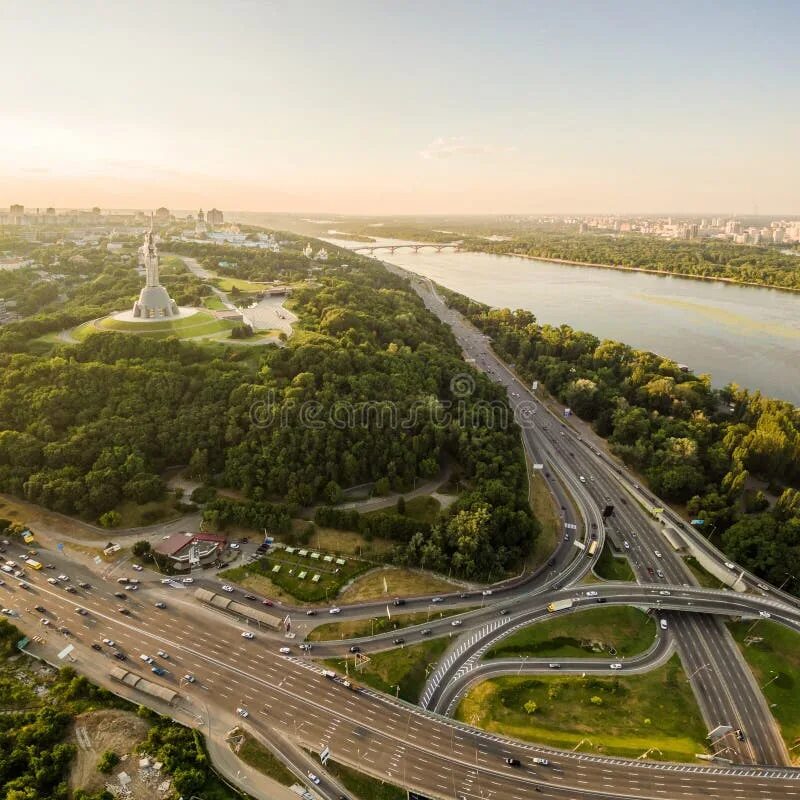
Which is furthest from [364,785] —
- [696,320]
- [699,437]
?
[696,320]

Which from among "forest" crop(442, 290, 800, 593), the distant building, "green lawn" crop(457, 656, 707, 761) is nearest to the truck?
"green lawn" crop(457, 656, 707, 761)

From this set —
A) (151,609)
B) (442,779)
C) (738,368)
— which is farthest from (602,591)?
(738,368)

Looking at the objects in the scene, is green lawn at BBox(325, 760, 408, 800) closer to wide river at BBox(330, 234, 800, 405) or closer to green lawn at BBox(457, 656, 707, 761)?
green lawn at BBox(457, 656, 707, 761)

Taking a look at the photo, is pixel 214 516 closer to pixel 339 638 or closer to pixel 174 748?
pixel 339 638

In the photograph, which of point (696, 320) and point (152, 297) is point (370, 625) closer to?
point (152, 297)

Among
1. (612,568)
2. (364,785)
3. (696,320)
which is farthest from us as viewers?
(696,320)

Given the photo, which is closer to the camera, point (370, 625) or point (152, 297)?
point (370, 625)

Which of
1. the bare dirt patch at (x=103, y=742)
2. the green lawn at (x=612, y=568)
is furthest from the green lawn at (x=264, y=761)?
the green lawn at (x=612, y=568)
